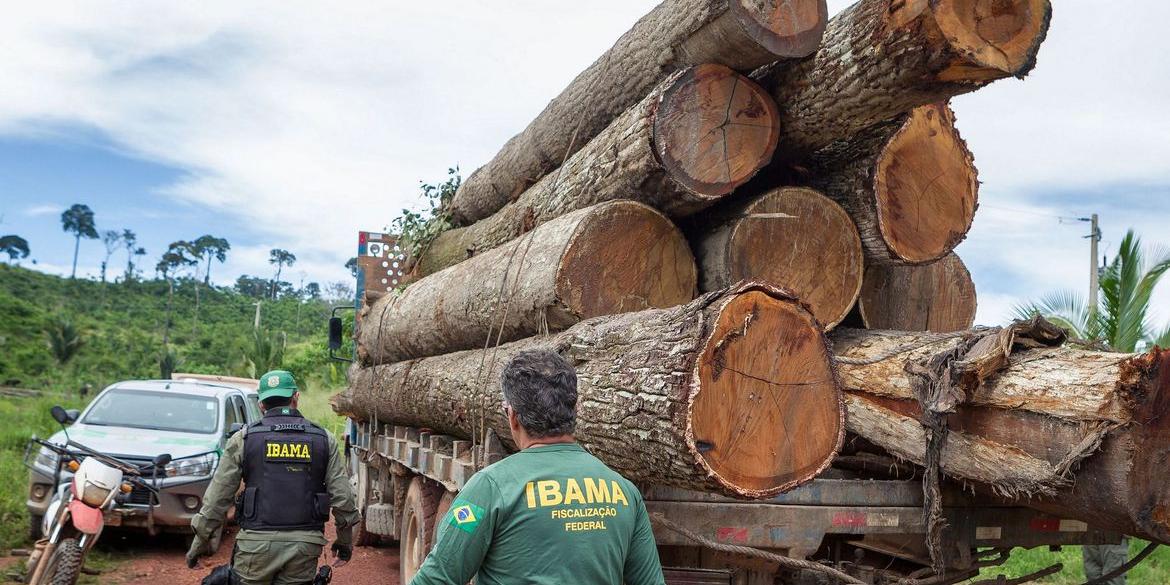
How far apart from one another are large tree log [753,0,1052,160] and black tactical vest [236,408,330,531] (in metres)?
2.96

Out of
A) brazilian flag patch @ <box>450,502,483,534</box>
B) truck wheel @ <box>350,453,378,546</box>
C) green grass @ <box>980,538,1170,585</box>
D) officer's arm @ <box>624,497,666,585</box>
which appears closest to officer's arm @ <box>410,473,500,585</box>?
brazilian flag patch @ <box>450,502,483,534</box>

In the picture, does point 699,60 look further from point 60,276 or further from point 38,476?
point 60,276

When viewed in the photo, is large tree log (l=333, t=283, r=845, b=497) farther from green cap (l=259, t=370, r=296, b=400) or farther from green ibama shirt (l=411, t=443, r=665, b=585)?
green cap (l=259, t=370, r=296, b=400)

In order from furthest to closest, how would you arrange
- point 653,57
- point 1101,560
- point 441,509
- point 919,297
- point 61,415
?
point 1101,560, point 61,415, point 441,509, point 919,297, point 653,57

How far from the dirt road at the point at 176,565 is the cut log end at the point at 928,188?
16.9ft

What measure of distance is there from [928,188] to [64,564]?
235 inches

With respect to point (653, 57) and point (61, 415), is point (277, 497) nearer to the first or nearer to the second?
point (653, 57)

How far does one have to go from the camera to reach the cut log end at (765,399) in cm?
313

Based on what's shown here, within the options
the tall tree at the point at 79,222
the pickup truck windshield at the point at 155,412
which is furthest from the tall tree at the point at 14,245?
the pickup truck windshield at the point at 155,412

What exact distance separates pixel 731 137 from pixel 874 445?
64.4 inches

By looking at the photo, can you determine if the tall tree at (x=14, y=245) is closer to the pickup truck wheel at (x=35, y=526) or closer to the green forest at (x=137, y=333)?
the green forest at (x=137, y=333)

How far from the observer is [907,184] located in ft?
16.5

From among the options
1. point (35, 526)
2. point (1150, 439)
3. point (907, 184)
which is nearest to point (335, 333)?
point (35, 526)

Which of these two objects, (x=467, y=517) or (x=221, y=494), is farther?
(x=221, y=494)
